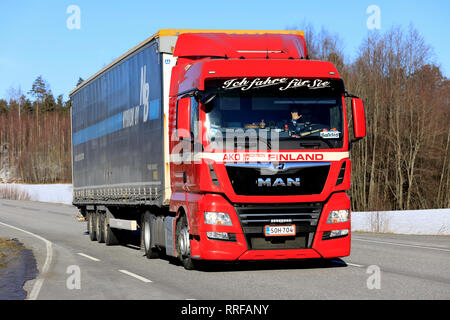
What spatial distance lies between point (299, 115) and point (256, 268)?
3.02 m

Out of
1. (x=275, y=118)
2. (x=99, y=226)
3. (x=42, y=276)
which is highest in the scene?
(x=275, y=118)

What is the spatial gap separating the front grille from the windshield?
3.26 feet

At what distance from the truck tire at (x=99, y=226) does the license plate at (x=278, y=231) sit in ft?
33.8

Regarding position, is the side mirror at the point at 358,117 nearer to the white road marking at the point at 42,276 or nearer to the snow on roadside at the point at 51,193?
the white road marking at the point at 42,276

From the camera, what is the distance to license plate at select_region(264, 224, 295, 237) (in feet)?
37.1

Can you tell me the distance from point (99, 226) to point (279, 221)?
11126mm

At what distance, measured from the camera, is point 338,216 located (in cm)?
1165

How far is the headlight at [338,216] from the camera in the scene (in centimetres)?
1156

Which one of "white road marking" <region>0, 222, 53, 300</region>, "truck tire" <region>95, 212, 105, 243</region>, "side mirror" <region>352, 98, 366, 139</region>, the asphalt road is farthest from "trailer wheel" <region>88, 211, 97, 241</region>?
"side mirror" <region>352, 98, 366, 139</region>

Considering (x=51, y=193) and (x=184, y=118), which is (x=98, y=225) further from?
(x=51, y=193)

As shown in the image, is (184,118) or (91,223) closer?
(184,118)

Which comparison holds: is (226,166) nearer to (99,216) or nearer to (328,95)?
(328,95)

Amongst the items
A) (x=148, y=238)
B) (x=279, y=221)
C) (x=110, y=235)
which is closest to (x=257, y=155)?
(x=279, y=221)

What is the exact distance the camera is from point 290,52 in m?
13.5
